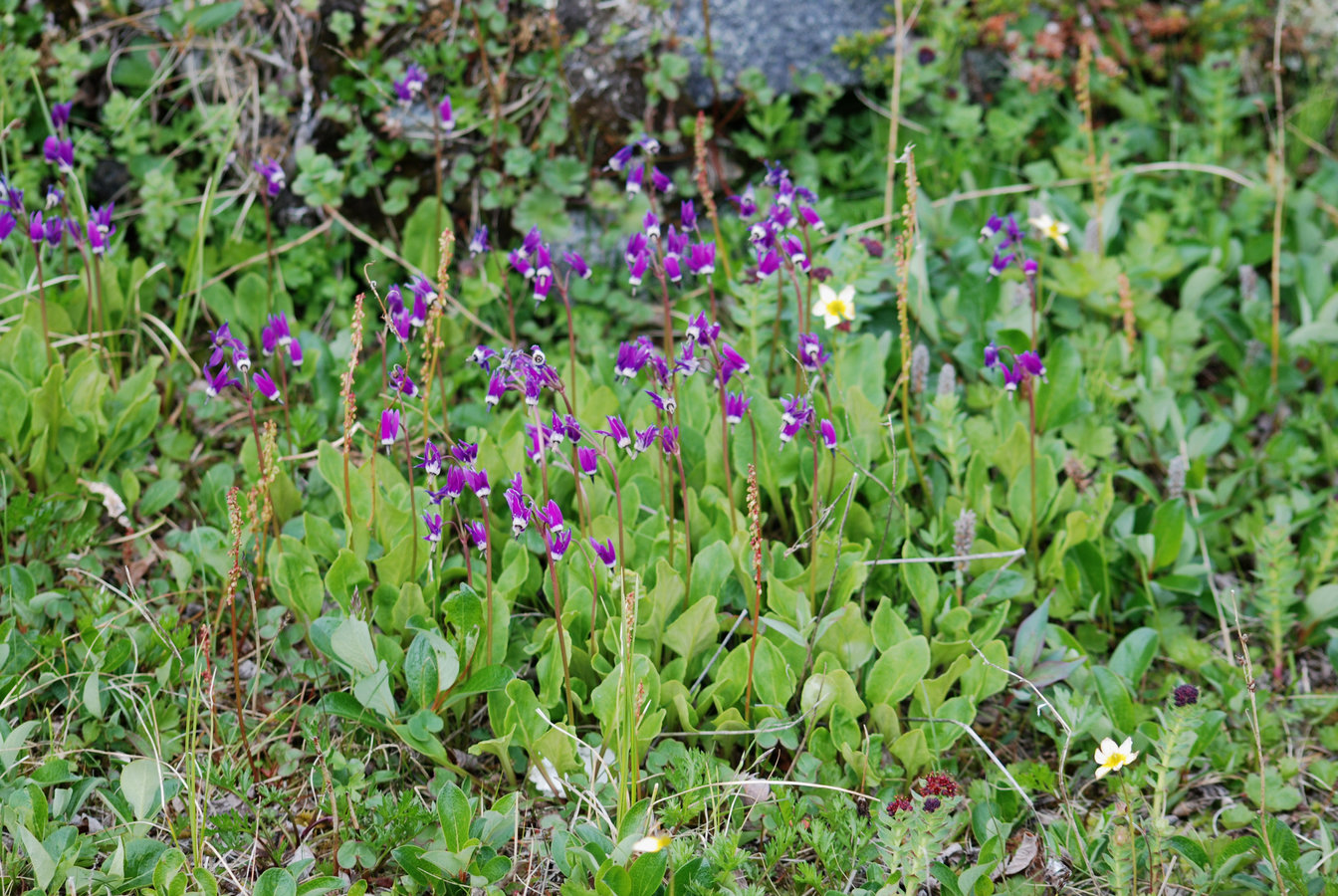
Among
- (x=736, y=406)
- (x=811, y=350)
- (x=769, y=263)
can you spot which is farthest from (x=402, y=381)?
(x=769, y=263)

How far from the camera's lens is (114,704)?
8.02 ft

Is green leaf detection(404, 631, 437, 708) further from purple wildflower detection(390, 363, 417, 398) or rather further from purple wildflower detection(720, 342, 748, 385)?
purple wildflower detection(720, 342, 748, 385)

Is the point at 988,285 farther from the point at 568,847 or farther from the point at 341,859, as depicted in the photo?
the point at 341,859

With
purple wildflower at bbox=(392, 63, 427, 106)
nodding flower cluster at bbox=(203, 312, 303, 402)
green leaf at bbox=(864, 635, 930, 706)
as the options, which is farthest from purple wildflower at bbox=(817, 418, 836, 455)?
purple wildflower at bbox=(392, 63, 427, 106)

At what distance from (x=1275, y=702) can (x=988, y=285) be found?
1527mm

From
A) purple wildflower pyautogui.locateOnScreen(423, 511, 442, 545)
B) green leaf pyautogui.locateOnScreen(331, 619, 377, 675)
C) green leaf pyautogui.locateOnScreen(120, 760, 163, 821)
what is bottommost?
green leaf pyautogui.locateOnScreen(120, 760, 163, 821)

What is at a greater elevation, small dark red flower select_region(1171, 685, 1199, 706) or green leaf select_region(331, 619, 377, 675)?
green leaf select_region(331, 619, 377, 675)

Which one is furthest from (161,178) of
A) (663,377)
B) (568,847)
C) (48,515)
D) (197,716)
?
(568,847)

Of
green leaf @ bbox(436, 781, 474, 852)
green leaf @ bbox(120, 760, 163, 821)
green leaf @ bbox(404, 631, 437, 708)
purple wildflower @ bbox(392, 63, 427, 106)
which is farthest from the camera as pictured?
purple wildflower @ bbox(392, 63, 427, 106)

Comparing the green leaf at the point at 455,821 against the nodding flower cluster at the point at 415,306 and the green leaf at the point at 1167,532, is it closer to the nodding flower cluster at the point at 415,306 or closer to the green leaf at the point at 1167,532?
the nodding flower cluster at the point at 415,306

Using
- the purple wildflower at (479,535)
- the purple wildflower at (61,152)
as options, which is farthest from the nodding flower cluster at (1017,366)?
the purple wildflower at (61,152)

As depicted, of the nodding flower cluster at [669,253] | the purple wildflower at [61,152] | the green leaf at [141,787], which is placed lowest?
the green leaf at [141,787]

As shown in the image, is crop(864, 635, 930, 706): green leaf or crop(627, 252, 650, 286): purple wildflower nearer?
crop(864, 635, 930, 706): green leaf

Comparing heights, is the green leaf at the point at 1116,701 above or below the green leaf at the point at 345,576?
below
